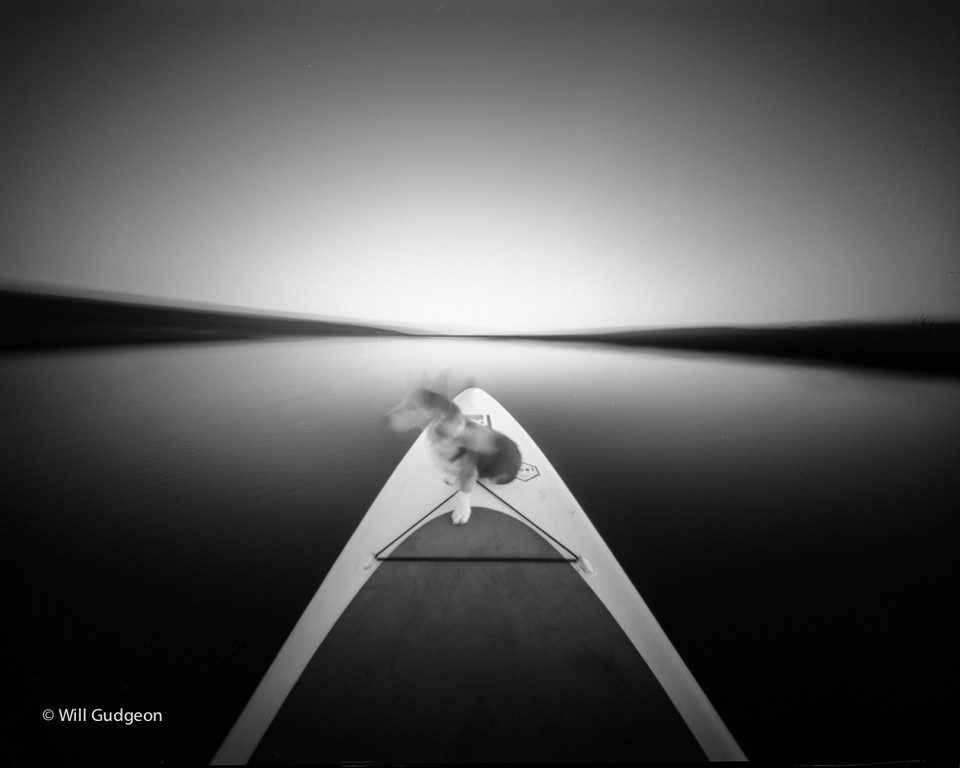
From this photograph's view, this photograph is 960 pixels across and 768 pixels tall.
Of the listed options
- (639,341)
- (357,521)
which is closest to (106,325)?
(357,521)

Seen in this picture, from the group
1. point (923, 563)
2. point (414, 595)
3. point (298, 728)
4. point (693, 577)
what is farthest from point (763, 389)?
point (298, 728)

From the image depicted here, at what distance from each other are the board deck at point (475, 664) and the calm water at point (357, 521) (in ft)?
0.68

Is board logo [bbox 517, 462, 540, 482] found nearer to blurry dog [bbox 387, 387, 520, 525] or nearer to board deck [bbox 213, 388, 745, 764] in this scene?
blurry dog [bbox 387, 387, 520, 525]

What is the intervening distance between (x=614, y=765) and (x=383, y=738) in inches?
22.3

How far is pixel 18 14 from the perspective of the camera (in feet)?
2.89

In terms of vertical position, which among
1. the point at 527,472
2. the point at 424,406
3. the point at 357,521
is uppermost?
the point at 424,406

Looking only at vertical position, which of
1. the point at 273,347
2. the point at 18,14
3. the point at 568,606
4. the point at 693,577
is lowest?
the point at 693,577

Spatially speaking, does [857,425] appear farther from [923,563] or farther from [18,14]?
[18,14]

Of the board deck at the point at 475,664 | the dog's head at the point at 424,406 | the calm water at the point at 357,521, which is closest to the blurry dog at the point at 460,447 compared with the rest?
the dog's head at the point at 424,406

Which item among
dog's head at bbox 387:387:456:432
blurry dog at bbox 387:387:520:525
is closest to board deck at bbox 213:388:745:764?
blurry dog at bbox 387:387:520:525

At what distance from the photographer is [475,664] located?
0.88 meters

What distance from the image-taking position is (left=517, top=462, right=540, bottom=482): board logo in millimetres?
1399

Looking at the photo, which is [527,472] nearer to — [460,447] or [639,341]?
[460,447]

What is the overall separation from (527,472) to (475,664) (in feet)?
2.32
